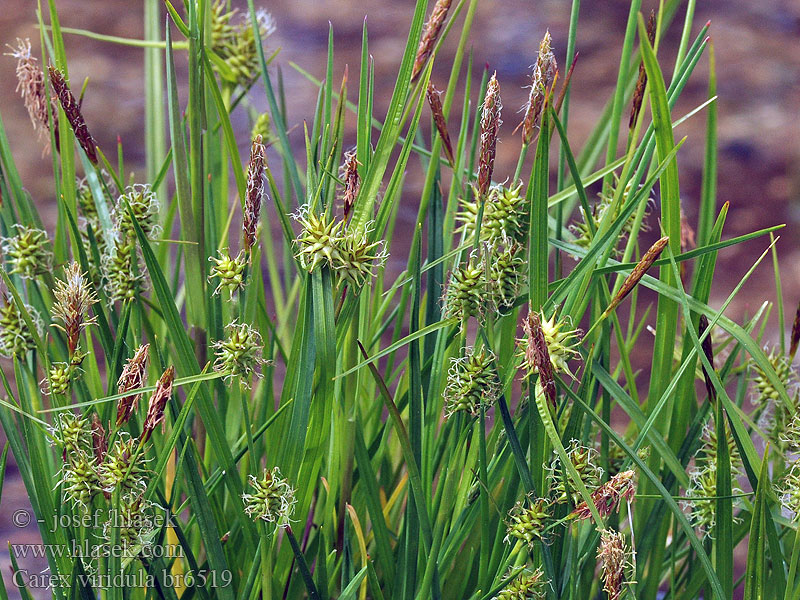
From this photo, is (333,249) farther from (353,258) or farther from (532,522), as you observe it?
(532,522)

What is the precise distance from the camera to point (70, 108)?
446 millimetres

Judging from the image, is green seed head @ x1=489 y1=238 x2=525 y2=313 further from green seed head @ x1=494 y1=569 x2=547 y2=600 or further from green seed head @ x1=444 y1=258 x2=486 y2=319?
green seed head @ x1=494 y1=569 x2=547 y2=600

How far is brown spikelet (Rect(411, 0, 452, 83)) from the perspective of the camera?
46cm

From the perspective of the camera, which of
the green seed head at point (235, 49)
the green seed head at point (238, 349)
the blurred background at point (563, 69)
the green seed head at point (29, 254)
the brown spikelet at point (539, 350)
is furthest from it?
the blurred background at point (563, 69)

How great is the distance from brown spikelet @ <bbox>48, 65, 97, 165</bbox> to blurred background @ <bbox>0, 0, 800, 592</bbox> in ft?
4.04

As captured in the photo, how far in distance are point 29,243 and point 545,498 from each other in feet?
1.35

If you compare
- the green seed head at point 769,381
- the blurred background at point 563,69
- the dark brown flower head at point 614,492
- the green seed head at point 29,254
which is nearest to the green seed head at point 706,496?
the green seed head at point 769,381

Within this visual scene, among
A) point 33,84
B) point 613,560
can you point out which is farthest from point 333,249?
point 33,84

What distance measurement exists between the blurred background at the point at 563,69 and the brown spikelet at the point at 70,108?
4.04 ft

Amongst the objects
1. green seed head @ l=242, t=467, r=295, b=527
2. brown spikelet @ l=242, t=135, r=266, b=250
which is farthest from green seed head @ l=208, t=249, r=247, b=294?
green seed head @ l=242, t=467, r=295, b=527

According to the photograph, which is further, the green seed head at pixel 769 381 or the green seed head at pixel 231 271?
the green seed head at pixel 769 381

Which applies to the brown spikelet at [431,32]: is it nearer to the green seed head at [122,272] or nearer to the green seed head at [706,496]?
the green seed head at [122,272]

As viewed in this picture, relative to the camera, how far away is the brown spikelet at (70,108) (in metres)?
0.44

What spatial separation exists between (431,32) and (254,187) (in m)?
0.17
